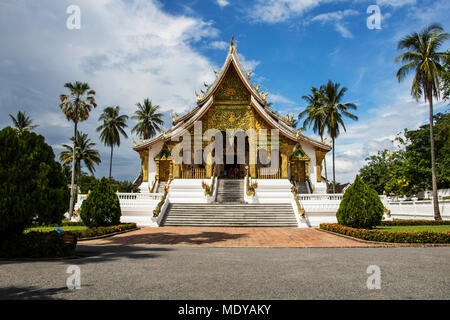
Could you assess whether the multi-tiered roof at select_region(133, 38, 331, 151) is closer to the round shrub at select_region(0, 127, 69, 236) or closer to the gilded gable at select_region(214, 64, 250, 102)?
the gilded gable at select_region(214, 64, 250, 102)

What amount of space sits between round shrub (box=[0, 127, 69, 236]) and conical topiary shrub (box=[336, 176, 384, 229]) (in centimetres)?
1100

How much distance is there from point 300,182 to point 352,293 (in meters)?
23.6

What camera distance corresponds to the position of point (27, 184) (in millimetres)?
8148

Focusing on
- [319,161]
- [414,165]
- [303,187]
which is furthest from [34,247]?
[414,165]

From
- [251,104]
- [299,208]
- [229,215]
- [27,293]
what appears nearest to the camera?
[27,293]

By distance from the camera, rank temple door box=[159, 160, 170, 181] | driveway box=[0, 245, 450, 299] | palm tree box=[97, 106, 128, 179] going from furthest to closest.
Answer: palm tree box=[97, 106, 128, 179] < temple door box=[159, 160, 170, 181] < driveway box=[0, 245, 450, 299]

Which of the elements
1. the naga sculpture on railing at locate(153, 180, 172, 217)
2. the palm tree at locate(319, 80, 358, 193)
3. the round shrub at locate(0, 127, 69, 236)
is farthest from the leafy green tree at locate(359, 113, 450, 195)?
the round shrub at locate(0, 127, 69, 236)

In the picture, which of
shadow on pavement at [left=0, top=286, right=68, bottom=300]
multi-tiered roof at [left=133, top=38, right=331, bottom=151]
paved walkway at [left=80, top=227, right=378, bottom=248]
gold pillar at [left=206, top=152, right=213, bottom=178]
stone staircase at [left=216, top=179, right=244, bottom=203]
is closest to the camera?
shadow on pavement at [left=0, top=286, right=68, bottom=300]

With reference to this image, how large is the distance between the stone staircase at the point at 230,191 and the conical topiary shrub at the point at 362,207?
30.4 ft

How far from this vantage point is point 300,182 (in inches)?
1089

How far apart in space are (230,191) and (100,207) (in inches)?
438

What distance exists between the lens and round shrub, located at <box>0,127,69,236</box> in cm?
782

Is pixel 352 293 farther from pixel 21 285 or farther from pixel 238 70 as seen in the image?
pixel 238 70

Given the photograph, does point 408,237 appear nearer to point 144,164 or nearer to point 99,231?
point 99,231
